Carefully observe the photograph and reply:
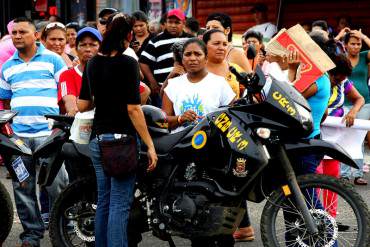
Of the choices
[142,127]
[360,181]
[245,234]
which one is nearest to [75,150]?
[142,127]

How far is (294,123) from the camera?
5.87 meters

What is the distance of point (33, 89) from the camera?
23.6 ft

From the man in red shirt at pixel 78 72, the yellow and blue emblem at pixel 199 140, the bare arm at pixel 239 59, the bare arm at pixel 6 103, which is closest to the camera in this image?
the yellow and blue emblem at pixel 199 140

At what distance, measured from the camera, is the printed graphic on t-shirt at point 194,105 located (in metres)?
6.77

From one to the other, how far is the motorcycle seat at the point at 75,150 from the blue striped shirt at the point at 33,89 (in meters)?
0.67

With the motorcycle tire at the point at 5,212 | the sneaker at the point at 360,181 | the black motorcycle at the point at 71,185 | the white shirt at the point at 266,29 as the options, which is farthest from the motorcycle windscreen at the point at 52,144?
the white shirt at the point at 266,29

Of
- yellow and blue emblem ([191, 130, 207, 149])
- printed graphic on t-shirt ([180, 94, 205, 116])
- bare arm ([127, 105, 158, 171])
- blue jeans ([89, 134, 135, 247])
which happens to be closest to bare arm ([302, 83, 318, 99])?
printed graphic on t-shirt ([180, 94, 205, 116])

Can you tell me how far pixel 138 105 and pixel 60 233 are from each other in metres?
1.31

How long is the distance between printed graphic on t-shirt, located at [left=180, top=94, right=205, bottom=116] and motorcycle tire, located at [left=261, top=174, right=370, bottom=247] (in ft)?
3.49

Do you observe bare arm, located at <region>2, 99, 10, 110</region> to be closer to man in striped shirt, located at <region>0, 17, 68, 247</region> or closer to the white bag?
man in striped shirt, located at <region>0, 17, 68, 247</region>

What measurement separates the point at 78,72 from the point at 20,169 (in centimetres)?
87

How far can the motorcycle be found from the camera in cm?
589

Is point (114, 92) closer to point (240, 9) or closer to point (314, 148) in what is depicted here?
point (314, 148)

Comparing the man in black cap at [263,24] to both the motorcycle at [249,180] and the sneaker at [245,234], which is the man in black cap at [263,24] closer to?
the sneaker at [245,234]
